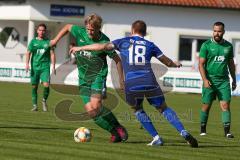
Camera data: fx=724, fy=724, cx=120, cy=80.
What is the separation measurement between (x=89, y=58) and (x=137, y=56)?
1026 millimetres

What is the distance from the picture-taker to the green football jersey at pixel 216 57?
14.5m

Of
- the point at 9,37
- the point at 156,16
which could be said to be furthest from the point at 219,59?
the point at 9,37

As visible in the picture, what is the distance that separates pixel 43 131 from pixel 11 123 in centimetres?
157

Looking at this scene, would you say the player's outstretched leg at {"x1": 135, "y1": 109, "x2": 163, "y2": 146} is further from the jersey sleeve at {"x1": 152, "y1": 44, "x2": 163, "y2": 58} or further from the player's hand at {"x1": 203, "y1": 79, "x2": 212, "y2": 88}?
the player's hand at {"x1": 203, "y1": 79, "x2": 212, "y2": 88}

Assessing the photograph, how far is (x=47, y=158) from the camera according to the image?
9.38 metres

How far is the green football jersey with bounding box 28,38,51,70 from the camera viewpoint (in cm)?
1928

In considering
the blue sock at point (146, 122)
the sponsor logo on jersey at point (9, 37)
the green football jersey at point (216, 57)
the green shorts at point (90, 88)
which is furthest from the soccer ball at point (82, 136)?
the sponsor logo on jersey at point (9, 37)

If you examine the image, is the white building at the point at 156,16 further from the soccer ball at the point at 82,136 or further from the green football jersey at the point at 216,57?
the soccer ball at the point at 82,136

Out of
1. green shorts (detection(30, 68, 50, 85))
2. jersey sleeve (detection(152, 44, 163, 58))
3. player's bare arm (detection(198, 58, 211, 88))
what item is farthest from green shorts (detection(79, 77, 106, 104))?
green shorts (detection(30, 68, 50, 85))

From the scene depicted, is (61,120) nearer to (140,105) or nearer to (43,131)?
(43,131)

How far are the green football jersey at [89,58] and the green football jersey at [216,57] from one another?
9.91 ft

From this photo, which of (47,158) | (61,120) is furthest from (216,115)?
(47,158)

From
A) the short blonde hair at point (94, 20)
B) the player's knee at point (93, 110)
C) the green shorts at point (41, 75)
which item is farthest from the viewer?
the green shorts at point (41, 75)

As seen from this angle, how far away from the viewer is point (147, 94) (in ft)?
38.2
